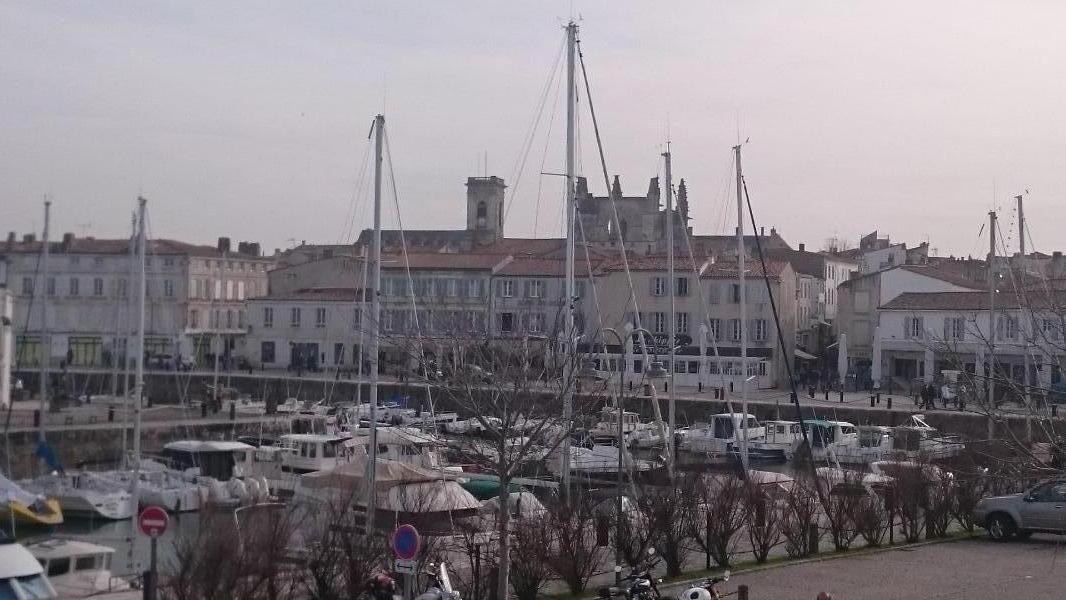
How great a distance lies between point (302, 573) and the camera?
16469mm

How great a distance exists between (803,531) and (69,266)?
6872 centimetres

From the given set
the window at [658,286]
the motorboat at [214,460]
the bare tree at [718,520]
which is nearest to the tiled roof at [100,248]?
the window at [658,286]

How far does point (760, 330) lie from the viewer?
67250 millimetres

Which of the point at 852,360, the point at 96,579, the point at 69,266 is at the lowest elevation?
the point at 96,579

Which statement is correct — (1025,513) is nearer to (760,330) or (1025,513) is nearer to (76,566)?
(76,566)

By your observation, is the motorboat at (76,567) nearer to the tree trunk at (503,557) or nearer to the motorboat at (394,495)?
the motorboat at (394,495)

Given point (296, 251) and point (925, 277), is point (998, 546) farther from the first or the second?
point (296, 251)

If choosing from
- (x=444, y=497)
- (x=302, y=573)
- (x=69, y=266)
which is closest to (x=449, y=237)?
(x=69, y=266)

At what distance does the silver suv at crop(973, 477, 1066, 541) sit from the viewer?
938 inches

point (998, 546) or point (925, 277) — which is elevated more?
point (925, 277)

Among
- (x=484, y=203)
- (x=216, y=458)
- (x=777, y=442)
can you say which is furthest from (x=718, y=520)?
(x=484, y=203)

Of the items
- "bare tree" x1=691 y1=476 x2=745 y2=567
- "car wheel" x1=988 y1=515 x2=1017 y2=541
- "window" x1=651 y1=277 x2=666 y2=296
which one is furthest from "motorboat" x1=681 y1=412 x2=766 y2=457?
"bare tree" x1=691 y1=476 x2=745 y2=567

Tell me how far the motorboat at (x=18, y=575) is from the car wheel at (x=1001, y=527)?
17.0 meters

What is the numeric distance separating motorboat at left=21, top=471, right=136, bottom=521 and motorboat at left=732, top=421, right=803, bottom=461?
2295 cm
